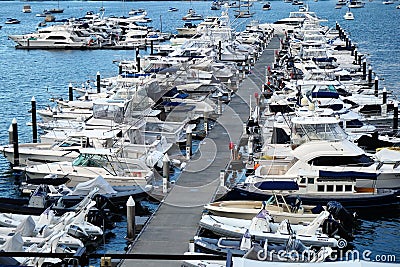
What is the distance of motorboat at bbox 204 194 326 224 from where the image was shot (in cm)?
2577

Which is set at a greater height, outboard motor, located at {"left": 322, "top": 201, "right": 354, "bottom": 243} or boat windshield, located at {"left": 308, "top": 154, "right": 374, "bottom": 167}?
boat windshield, located at {"left": 308, "top": 154, "right": 374, "bottom": 167}

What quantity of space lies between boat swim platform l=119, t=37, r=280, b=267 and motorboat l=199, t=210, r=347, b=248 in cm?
75

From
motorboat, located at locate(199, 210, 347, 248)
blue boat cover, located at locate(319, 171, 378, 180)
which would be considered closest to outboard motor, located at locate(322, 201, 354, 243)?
A: motorboat, located at locate(199, 210, 347, 248)

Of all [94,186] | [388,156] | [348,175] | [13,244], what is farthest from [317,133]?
[13,244]

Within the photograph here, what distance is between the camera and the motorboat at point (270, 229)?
77.0 ft

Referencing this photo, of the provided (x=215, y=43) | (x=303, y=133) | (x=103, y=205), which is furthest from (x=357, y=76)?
(x=103, y=205)

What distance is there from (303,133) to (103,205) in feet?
24.7

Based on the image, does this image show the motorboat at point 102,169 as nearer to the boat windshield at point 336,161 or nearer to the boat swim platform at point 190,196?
the boat swim platform at point 190,196

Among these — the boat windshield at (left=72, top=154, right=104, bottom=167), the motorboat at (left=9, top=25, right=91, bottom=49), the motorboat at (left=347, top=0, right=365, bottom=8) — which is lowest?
the motorboat at (left=347, top=0, right=365, bottom=8)

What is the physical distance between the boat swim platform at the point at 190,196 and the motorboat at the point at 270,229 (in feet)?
2.45

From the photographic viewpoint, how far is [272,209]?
26.4 meters

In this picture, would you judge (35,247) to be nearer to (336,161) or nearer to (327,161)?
(327,161)

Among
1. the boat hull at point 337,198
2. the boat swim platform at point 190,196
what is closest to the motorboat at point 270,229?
the boat swim platform at point 190,196

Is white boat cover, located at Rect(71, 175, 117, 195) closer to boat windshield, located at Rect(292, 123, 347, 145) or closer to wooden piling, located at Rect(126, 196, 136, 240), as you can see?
wooden piling, located at Rect(126, 196, 136, 240)
